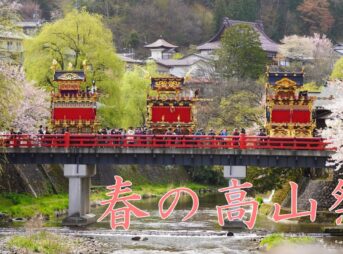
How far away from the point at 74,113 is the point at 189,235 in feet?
49.3

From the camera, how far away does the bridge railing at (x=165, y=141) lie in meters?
46.6

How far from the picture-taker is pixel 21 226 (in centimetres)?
4472

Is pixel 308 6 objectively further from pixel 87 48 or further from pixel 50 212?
pixel 50 212

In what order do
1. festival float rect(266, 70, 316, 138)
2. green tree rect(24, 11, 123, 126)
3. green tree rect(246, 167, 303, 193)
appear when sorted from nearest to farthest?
1. festival float rect(266, 70, 316, 138)
2. green tree rect(246, 167, 303, 193)
3. green tree rect(24, 11, 123, 126)

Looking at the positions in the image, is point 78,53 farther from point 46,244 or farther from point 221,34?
point 221,34

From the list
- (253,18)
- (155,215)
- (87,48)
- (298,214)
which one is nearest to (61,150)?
(155,215)

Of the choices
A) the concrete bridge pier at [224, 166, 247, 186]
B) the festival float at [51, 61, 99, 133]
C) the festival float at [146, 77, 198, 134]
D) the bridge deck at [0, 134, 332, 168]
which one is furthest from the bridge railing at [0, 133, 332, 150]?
the festival float at [146, 77, 198, 134]

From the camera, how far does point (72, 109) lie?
54.9m

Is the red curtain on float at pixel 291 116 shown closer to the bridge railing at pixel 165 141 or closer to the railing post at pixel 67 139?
the bridge railing at pixel 165 141

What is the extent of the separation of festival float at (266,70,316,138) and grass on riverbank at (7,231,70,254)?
20.1 m

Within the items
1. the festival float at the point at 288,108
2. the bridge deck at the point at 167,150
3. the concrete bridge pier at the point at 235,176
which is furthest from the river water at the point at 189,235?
the festival float at the point at 288,108

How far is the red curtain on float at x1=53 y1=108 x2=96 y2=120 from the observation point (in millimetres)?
54781

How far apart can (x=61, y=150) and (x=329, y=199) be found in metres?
16.8

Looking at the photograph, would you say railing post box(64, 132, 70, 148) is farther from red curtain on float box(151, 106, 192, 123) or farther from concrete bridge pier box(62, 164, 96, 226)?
red curtain on float box(151, 106, 192, 123)
